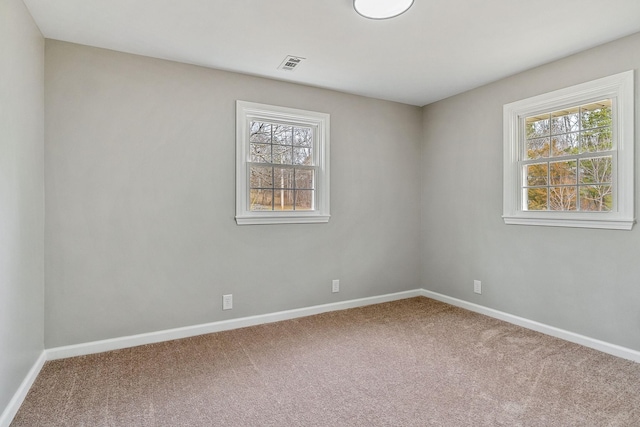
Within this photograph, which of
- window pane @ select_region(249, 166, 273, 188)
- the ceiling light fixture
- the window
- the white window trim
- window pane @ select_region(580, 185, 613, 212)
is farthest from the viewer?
window pane @ select_region(249, 166, 273, 188)

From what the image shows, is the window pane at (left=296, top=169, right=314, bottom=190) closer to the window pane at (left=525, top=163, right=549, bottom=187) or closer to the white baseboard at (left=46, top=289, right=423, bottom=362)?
the white baseboard at (left=46, top=289, right=423, bottom=362)

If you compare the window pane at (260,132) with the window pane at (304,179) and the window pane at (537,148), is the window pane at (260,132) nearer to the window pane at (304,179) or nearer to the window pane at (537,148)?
the window pane at (304,179)

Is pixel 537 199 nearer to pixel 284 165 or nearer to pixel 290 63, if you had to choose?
pixel 284 165

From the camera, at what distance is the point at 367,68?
3230 mm

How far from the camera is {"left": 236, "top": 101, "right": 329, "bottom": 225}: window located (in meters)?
3.36

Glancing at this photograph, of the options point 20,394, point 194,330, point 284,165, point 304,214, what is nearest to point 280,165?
point 284,165

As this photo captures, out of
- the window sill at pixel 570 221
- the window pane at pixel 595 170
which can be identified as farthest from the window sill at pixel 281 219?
the window pane at pixel 595 170

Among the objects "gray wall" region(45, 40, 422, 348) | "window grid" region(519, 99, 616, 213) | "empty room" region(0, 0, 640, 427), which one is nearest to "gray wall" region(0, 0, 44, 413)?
"empty room" region(0, 0, 640, 427)

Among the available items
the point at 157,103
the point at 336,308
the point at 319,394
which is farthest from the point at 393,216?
the point at 157,103

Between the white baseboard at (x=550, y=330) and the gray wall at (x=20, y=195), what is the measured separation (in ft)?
12.7

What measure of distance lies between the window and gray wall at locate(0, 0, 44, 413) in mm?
1481

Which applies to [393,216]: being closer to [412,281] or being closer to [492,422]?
[412,281]

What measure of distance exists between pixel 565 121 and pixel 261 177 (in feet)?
9.29

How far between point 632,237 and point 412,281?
227 cm
